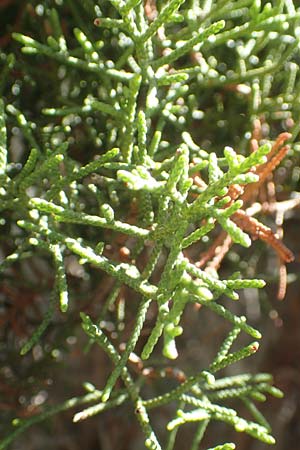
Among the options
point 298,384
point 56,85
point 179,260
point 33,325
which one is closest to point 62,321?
point 33,325

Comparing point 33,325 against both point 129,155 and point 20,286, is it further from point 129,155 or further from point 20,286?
point 129,155

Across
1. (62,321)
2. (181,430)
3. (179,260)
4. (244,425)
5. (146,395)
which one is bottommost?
(181,430)

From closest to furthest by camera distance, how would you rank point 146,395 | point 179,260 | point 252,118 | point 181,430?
point 179,260, point 252,118, point 146,395, point 181,430

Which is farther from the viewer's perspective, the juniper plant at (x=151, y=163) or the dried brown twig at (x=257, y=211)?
the dried brown twig at (x=257, y=211)

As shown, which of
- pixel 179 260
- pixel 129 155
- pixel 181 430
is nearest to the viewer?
pixel 179 260

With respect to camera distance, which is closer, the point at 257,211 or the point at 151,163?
the point at 151,163

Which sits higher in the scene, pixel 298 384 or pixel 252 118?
pixel 252 118

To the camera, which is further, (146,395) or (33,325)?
(146,395)

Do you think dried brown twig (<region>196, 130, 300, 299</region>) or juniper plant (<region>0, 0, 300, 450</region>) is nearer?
juniper plant (<region>0, 0, 300, 450</region>)
